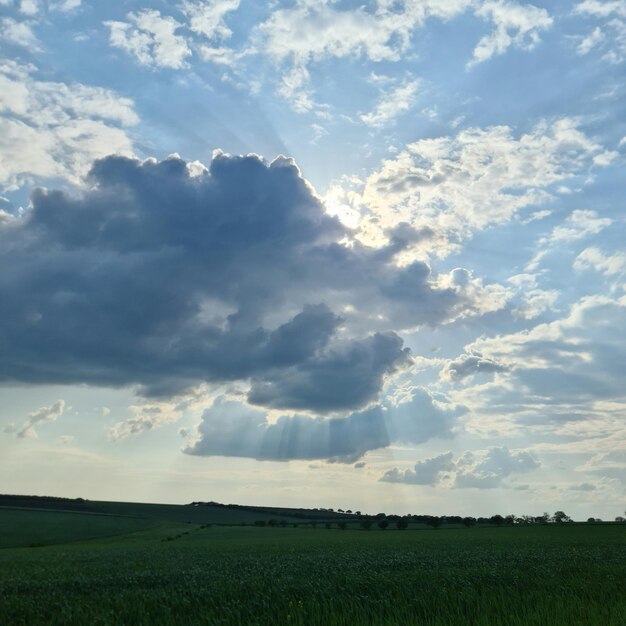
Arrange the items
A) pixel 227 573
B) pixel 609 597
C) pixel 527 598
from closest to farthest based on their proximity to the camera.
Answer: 1. pixel 527 598
2. pixel 609 597
3. pixel 227 573

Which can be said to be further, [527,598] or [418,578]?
[418,578]

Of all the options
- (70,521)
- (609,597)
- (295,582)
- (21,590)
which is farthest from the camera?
(70,521)

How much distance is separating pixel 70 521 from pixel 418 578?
404 ft

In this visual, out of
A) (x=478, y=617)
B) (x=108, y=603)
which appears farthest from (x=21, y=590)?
(x=478, y=617)

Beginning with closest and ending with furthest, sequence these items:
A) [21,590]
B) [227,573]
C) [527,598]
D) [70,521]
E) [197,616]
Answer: [197,616] < [527,598] < [21,590] < [227,573] < [70,521]

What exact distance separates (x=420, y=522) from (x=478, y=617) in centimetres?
18186

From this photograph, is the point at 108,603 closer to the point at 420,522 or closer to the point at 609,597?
the point at 609,597

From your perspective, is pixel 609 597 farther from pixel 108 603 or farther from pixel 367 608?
pixel 108 603

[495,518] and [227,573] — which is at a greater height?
[495,518]

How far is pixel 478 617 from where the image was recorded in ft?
42.8

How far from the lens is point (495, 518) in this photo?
175625 millimetres

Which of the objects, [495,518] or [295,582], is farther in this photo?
[495,518]

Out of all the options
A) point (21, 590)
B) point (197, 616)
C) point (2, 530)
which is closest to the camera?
point (197, 616)

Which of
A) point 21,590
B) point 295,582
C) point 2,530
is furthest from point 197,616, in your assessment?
point 2,530
